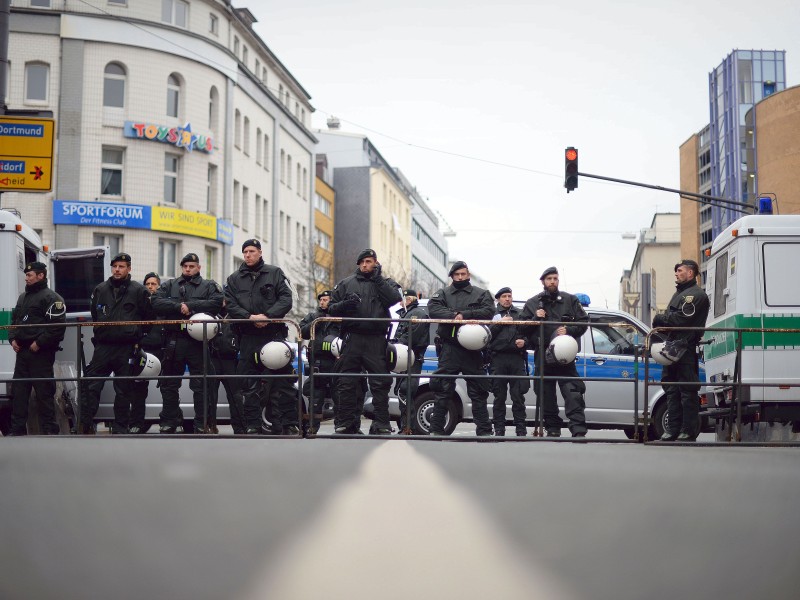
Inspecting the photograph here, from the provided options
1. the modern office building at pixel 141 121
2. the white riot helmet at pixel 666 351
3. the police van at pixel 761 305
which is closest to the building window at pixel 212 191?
the modern office building at pixel 141 121

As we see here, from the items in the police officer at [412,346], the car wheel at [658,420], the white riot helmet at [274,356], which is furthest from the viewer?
the car wheel at [658,420]

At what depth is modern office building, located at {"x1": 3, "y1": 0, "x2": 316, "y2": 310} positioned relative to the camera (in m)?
35.5

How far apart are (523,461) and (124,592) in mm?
3771

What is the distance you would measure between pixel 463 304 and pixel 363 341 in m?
1.60

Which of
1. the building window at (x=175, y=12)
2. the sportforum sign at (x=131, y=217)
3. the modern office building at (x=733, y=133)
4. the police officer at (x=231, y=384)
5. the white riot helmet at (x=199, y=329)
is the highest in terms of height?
the modern office building at (x=733, y=133)

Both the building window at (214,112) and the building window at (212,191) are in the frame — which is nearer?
the building window at (212,191)

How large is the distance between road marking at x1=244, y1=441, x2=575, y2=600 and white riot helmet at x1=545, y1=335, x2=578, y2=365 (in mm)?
1836

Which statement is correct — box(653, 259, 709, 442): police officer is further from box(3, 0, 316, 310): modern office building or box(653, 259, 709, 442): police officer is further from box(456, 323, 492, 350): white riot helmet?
box(3, 0, 316, 310): modern office building

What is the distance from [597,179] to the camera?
2341cm

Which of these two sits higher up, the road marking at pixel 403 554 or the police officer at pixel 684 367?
the police officer at pixel 684 367

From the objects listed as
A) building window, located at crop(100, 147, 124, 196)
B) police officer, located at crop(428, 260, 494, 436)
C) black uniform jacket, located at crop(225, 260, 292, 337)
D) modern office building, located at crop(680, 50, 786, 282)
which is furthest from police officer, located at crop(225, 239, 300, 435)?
modern office building, located at crop(680, 50, 786, 282)

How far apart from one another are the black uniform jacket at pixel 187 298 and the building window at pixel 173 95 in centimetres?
2914

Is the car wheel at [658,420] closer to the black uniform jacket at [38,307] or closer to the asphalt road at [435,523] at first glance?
the asphalt road at [435,523]

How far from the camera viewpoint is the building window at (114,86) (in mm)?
36844
